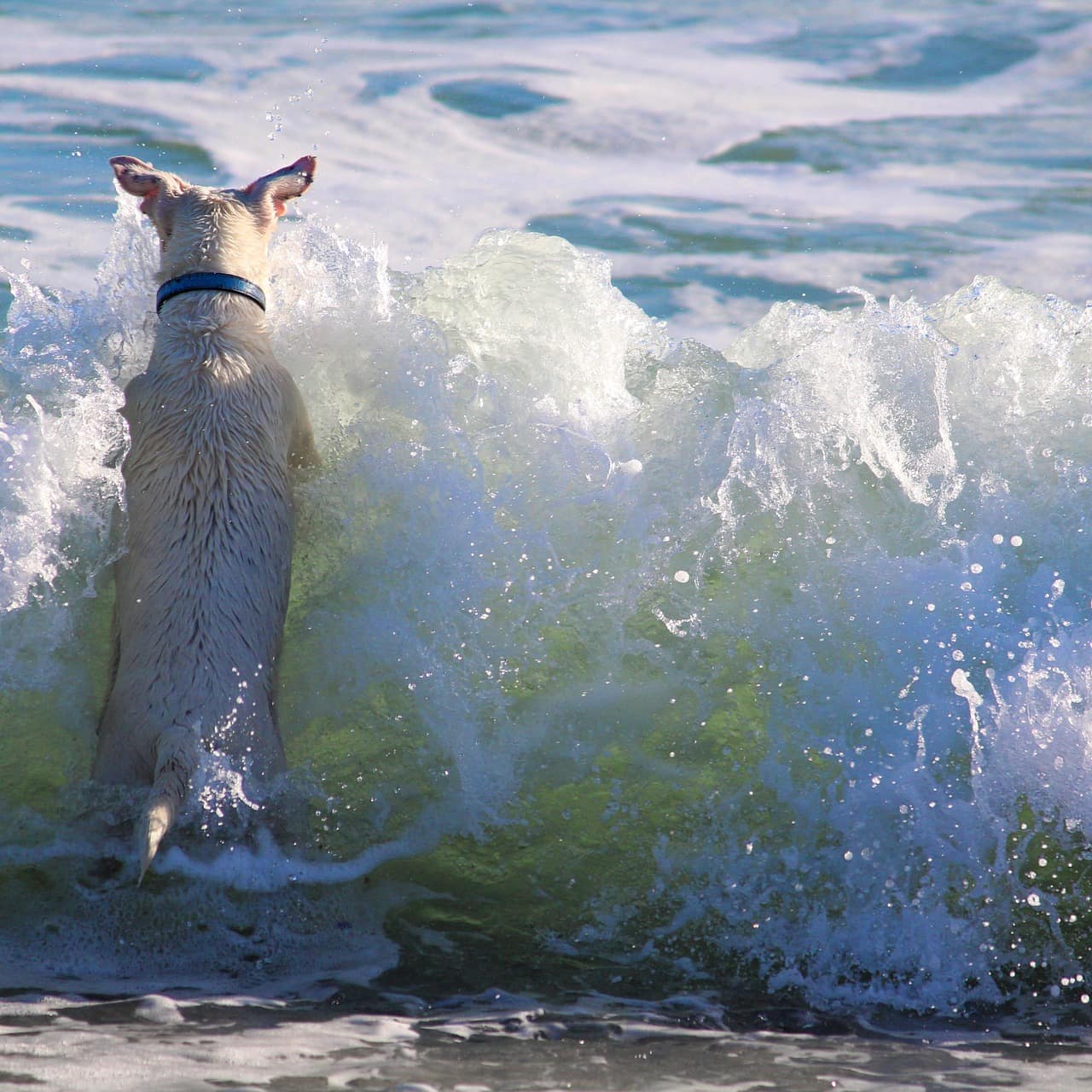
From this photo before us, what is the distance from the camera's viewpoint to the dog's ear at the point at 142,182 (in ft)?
17.1

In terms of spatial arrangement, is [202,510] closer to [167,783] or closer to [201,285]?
[167,783]

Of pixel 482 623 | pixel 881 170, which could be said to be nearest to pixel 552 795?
pixel 482 623

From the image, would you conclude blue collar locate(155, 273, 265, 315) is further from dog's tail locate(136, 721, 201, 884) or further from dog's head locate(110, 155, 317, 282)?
dog's tail locate(136, 721, 201, 884)

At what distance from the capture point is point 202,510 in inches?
165

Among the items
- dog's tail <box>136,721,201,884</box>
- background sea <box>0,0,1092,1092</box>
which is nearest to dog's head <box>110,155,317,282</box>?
background sea <box>0,0,1092,1092</box>

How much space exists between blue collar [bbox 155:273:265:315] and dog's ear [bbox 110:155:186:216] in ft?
1.74

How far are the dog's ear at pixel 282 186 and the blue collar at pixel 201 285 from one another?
559mm

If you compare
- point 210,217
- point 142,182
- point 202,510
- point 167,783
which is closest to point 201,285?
point 210,217

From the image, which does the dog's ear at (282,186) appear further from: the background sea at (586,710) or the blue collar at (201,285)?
the blue collar at (201,285)

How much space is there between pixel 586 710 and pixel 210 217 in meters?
2.69

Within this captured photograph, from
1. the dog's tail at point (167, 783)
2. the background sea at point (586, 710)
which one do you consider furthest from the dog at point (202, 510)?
the background sea at point (586, 710)

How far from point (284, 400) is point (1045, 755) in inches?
122

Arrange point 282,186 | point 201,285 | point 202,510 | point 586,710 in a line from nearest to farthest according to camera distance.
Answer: point 202,510, point 586,710, point 201,285, point 282,186

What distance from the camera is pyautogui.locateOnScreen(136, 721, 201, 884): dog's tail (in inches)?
130
